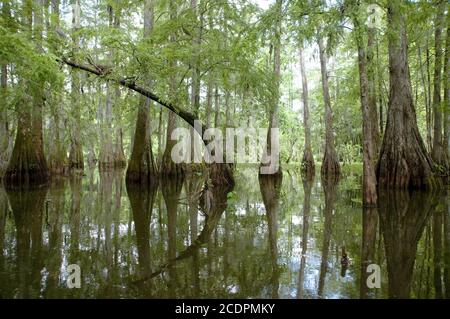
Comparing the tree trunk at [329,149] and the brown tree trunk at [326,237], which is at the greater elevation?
the tree trunk at [329,149]

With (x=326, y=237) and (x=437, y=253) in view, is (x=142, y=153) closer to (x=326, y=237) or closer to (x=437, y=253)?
(x=326, y=237)

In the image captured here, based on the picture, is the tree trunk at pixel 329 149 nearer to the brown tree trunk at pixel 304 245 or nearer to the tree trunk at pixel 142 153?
the tree trunk at pixel 142 153

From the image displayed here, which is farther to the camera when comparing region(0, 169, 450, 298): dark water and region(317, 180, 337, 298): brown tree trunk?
region(317, 180, 337, 298): brown tree trunk

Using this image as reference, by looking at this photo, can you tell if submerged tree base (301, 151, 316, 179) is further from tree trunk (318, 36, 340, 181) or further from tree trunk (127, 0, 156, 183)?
tree trunk (127, 0, 156, 183)

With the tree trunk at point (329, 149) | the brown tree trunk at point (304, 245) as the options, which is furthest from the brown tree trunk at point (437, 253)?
the tree trunk at point (329, 149)

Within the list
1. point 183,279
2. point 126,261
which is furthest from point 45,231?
point 183,279

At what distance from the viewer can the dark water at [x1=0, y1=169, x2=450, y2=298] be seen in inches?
127

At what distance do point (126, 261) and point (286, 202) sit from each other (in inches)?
213

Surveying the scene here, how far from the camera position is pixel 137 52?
8312mm

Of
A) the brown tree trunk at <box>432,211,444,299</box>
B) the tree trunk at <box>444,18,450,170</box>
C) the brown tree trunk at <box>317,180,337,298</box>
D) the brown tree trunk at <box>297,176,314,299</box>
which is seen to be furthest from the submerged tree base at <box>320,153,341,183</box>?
the brown tree trunk at <box>432,211,444,299</box>

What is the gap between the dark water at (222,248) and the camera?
127 inches

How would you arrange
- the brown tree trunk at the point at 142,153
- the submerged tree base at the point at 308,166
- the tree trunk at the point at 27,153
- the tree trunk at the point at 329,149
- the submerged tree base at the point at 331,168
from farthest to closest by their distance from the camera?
the submerged tree base at the point at 308,166 → the submerged tree base at the point at 331,168 → the tree trunk at the point at 329,149 → the brown tree trunk at the point at 142,153 → the tree trunk at the point at 27,153

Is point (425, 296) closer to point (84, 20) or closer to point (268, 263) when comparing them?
point (268, 263)

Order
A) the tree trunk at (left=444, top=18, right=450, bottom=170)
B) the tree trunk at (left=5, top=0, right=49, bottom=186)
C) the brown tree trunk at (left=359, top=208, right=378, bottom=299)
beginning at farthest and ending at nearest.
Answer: the tree trunk at (left=5, top=0, right=49, bottom=186)
the tree trunk at (left=444, top=18, right=450, bottom=170)
the brown tree trunk at (left=359, top=208, right=378, bottom=299)
